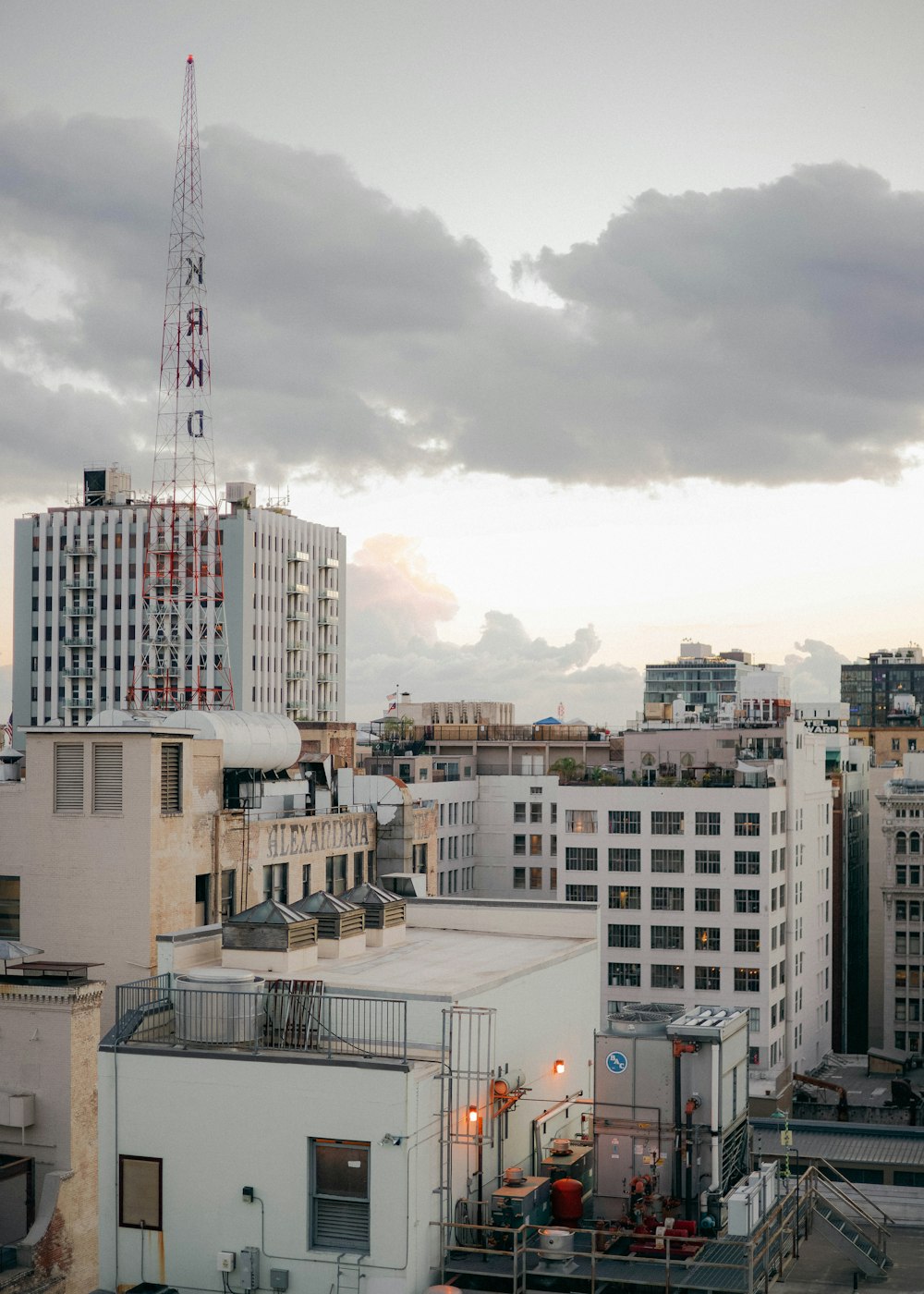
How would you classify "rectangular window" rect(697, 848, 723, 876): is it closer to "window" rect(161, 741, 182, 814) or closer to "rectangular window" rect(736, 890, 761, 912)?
"rectangular window" rect(736, 890, 761, 912)

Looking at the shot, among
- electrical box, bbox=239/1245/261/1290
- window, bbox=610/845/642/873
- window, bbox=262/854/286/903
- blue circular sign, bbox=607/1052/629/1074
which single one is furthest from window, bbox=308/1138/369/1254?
window, bbox=610/845/642/873

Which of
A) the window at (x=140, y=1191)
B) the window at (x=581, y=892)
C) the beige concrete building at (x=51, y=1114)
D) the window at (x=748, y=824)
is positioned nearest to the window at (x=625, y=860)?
the window at (x=581, y=892)

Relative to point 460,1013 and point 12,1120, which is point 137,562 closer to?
point 12,1120

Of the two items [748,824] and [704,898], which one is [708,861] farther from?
[748,824]

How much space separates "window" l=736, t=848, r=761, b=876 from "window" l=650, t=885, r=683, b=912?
14.7 feet

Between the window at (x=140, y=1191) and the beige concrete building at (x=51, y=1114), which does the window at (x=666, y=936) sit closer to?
the beige concrete building at (x=51, y=1114)

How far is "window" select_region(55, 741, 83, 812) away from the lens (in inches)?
2136

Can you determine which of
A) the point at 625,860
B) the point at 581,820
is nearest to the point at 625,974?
the point at 625,860

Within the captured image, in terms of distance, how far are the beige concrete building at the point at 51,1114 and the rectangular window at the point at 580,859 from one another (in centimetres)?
6707

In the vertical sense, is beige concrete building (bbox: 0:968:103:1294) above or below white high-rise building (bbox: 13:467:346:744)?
below

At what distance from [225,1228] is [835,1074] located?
315ft

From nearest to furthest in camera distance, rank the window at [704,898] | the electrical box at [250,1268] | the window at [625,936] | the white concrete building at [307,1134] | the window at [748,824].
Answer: the white concrete building at [307,1134] < the electrical box at [250,1268] < the window at [748,824] < the window at [704,898] < the window at [625,936]

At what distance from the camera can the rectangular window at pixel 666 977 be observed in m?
107

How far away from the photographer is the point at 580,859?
11088 centimetres
